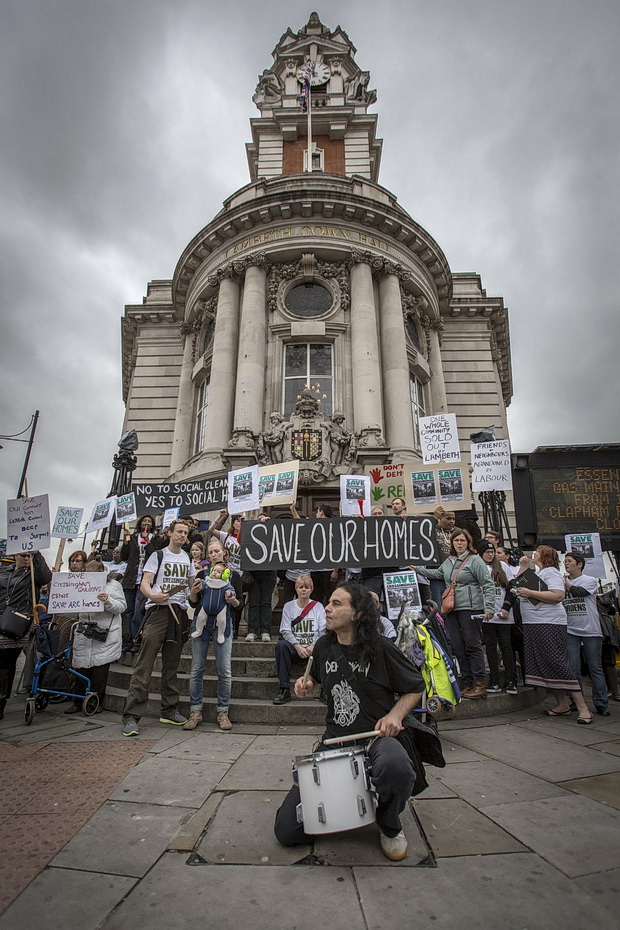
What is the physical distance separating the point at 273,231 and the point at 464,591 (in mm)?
17485

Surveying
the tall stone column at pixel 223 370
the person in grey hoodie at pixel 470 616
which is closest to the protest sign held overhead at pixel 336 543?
the person in grey hoodie at pixel 470 616

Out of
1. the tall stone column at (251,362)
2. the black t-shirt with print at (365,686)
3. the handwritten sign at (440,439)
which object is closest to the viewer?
the black t-shirt with print at (365,686)

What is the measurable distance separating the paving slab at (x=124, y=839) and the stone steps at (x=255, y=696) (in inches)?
99.5

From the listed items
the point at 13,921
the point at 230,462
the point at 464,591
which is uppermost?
the point at 230,462

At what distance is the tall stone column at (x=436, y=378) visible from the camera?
20.5 metres

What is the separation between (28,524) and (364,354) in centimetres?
1277

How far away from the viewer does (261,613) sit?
790 cm

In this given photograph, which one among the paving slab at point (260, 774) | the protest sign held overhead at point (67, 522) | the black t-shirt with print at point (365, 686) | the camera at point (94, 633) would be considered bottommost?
the paving slab at point (260, 774)

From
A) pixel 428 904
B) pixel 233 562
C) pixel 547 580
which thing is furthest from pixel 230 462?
pixel 428 904

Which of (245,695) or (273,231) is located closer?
(245,695)

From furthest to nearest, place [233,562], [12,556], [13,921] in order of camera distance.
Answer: [233,562], [12,556], [13,921]

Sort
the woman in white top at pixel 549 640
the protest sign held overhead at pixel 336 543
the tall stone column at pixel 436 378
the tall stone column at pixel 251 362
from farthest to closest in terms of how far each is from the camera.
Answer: the tall stone column at pixel 436 378, the tall stone column at pixel 251 362, the protest sign held overhead at pixel 336 543, the woman in white top at pixel 549 640

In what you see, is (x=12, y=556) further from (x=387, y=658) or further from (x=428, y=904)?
(x=428, y=904)

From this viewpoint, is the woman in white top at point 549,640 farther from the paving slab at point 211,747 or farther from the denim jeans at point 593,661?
the paving slab at point 211,747
